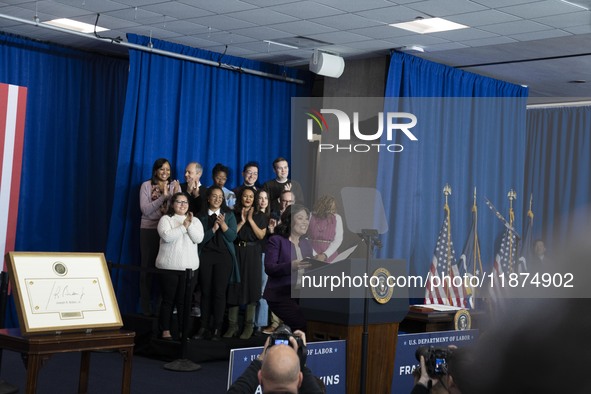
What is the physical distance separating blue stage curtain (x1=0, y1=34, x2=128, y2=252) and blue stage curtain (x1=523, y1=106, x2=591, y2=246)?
5.40 m

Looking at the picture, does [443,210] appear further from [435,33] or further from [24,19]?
[24,19]

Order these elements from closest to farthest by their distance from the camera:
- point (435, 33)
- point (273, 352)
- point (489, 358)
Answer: point (489, 358) → point (273, 352) → point (435, 33)

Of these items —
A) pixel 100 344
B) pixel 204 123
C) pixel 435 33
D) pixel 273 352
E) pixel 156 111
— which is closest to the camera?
pixel 273 352

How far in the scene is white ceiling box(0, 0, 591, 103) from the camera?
19.8 ft

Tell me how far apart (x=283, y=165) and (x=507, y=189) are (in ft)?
8.79

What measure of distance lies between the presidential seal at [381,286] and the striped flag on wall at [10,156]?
3.97 metres

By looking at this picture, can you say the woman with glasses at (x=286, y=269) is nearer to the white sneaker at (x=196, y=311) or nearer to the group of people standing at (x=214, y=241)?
the group of people standing at (x=214, y=241)

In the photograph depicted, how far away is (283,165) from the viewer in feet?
25.5

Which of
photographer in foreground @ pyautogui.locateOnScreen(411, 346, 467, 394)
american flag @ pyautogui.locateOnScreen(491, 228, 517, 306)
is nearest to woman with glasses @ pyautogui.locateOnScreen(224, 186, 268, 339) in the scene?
american flag @ pyautogui.locateOnScreen(491, 228, 517, 306)

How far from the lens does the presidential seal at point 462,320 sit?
211 inches

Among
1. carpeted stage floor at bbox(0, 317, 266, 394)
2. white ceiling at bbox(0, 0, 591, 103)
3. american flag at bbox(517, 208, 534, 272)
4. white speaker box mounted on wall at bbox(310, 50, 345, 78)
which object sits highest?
white ceiling at bbox(0, 0, 591, 103)

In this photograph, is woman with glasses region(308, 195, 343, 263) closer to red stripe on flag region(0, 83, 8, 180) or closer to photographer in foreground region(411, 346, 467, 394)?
red stripe on flag region(0, 83, 8, 180)

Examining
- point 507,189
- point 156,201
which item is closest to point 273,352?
point 156,201

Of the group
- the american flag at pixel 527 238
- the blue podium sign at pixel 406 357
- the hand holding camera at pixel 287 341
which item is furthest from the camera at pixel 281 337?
the american flag at pixel 527 238
